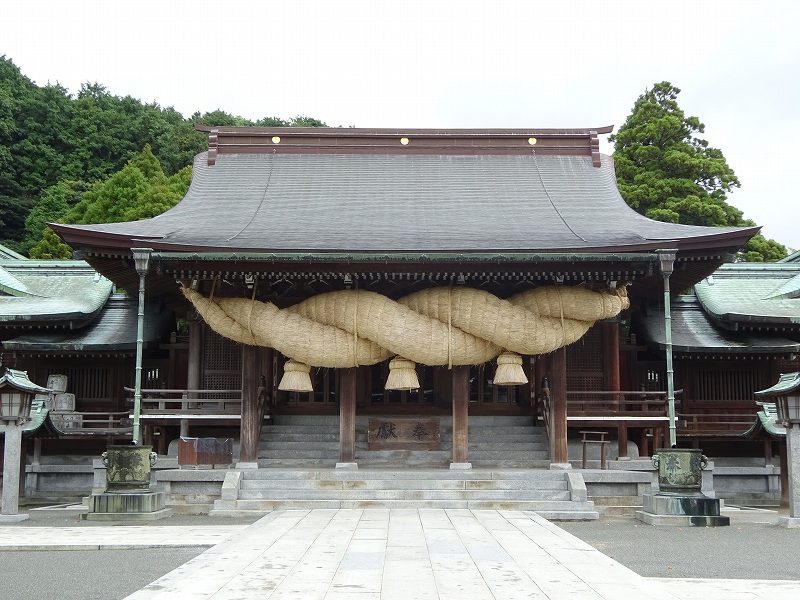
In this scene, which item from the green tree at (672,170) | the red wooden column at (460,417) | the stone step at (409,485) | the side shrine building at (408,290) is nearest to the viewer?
the stone step at (409,485)

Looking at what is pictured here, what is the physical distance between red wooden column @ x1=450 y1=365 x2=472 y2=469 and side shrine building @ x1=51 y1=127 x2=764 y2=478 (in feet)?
0.11

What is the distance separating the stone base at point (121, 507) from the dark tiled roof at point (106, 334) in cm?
540

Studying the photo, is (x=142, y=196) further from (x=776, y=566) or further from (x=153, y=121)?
(x=776, y=566)

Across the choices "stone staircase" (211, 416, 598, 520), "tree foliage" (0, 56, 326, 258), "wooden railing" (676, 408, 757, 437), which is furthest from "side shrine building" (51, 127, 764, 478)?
"tree foliage" (0, 56, 326, 258)

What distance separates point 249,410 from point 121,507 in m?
2.86

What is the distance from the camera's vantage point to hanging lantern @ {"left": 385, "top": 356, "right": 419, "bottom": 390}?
46.5 ft

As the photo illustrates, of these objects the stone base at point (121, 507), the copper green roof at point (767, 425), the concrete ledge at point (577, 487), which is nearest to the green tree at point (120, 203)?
the stone base at point (121, 507)

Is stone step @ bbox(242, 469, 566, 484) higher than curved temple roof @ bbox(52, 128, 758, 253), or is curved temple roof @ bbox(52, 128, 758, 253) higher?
curved temple roof @ bbox(52, 128, 758, 253)

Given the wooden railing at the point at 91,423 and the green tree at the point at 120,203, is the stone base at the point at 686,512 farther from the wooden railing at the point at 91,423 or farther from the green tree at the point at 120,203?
the green tree at the point at 120,203

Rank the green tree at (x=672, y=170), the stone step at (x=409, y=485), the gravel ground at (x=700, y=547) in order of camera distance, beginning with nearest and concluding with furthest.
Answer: the gravel ground at (x=700, y=547) → the stone step at (x=409, y=485) → the green tree at (x=672, y=170)

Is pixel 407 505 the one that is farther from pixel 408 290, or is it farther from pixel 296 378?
pixel 408 290

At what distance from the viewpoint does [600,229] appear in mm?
15781

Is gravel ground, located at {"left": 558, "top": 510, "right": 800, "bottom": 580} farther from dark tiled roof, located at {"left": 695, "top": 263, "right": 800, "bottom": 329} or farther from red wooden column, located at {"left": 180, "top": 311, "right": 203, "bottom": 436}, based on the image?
red wooden column, located at {"left": 180, "top": 311, "right": 203, "bottom": 436}

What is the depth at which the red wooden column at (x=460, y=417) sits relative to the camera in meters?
14.2
